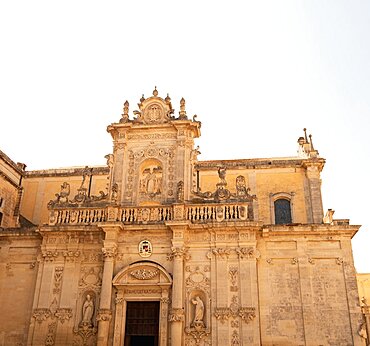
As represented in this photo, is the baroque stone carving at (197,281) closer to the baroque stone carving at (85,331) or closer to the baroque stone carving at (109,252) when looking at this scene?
the baroque stone carving at (109,252)

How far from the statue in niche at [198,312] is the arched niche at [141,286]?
3.59 feet

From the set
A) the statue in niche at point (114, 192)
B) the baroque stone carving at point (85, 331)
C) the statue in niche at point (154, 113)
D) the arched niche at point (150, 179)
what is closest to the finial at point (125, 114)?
the statue in niche at point (154, 113)

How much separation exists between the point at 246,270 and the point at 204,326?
8.85 ft

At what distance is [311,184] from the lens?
2416cm

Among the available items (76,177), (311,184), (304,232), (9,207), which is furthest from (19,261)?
(311,184)

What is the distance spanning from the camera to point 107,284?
62.6 feet

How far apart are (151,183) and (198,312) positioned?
20.1ft

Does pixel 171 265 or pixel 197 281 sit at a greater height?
pixel 171 265

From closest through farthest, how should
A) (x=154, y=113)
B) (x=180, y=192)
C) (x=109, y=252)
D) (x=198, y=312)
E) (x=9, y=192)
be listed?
(x=198, y=312)
(x=109, y=252)
(x=180, y=192)
(x=154, y=113)
(x=9, y=192)

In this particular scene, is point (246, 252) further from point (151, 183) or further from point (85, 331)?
point (85, 331)

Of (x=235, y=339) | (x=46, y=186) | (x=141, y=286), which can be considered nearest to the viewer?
(x=235, y=339)

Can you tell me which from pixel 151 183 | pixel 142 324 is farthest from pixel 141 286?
pixel 151 183

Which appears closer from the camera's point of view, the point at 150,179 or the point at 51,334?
the point at 51,334

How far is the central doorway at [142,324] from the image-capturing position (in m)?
18.8
